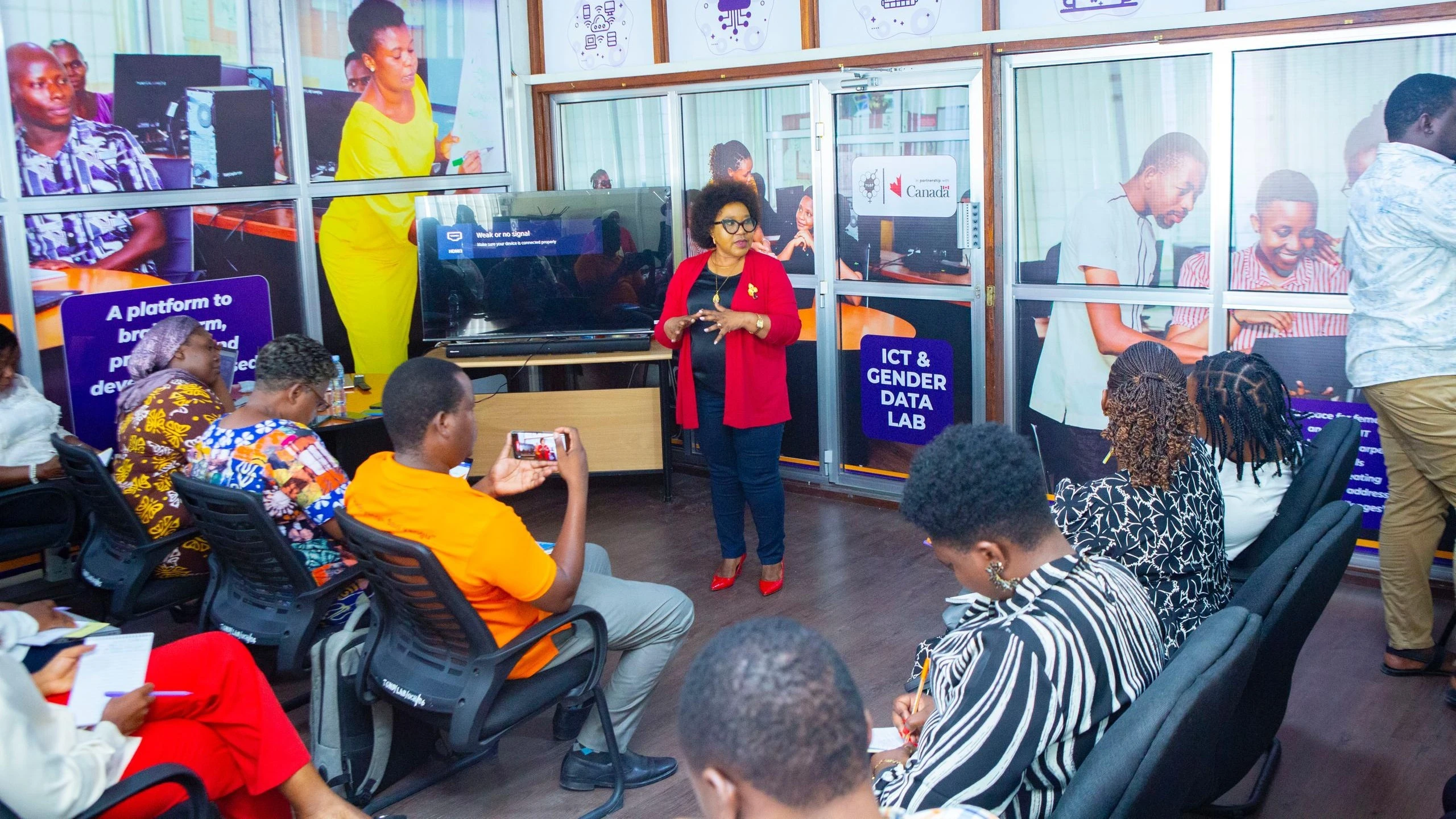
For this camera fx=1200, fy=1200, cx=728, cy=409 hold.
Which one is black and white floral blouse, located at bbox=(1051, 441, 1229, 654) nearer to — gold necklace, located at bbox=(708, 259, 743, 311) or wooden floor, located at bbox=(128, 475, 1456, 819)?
wooden floor, located at bbox=(128, 475, 1456, 819)

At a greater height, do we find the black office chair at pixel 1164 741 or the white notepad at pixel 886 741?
the black office chair at pixel 1164 741

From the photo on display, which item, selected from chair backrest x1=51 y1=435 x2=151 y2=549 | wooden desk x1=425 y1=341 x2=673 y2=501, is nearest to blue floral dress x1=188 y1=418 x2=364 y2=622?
chair backrest x1=51 y1=435 x2=151 y2=549

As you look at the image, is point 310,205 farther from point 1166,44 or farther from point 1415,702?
point 1415,702

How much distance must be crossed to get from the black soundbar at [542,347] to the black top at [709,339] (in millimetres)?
1225

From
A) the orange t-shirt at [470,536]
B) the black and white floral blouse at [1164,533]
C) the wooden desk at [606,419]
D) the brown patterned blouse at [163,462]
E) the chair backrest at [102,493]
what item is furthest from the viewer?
the wooden desk at [606,419]

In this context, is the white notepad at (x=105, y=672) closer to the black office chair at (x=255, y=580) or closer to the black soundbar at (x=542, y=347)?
the black office chair at (x=255, y=580)

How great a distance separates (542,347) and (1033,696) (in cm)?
429

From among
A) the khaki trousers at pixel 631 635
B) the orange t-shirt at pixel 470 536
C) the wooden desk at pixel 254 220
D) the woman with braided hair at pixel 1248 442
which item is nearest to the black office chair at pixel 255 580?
the orange t-shirt at pixel 470 536

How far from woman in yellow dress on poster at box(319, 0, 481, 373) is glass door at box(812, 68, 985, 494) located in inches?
81.6

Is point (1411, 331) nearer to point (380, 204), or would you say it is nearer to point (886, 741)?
point (886, 741)

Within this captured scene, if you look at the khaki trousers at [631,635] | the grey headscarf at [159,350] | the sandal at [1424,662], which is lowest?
the sandal at [1424,662]

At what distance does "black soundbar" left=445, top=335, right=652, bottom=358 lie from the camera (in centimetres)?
575

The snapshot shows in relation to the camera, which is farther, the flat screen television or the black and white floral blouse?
the flat screen television

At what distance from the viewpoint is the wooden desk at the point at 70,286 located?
15.6ft
